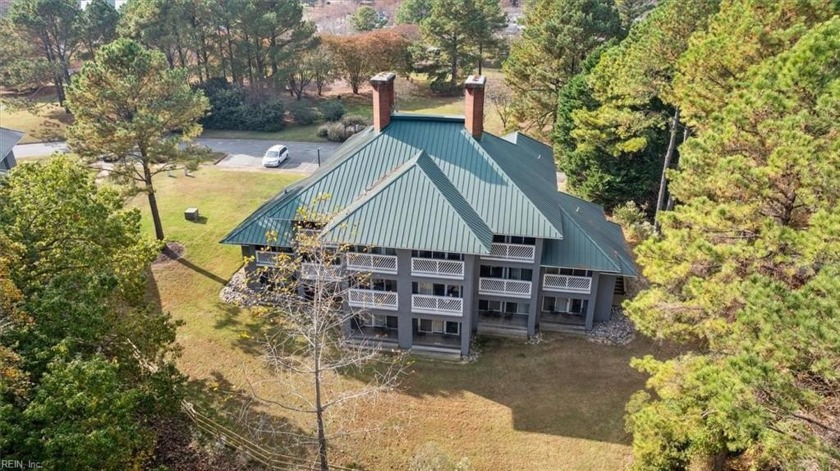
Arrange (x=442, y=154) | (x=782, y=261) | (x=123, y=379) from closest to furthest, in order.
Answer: (x=782, y=261) → (x=123, y=379) → (x=442, y=154)

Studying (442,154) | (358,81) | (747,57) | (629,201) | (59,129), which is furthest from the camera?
(358,81)

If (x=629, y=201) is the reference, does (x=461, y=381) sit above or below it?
below

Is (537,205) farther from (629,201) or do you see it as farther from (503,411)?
(629,201)

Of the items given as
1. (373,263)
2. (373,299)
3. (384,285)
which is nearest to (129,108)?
(373,263)

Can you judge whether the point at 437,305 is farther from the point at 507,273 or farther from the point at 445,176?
the point at 445,176

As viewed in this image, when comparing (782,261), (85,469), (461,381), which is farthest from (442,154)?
(85,469)

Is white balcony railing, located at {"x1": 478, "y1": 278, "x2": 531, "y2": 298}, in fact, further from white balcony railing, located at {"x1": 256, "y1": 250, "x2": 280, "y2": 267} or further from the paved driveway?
the paved driveway
